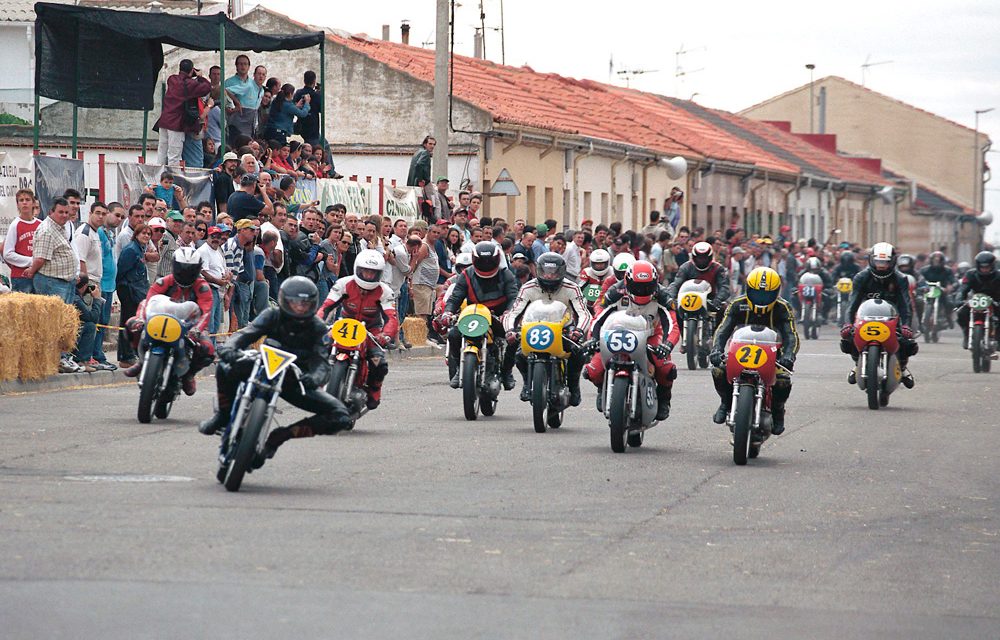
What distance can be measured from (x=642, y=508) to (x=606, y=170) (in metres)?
41.7

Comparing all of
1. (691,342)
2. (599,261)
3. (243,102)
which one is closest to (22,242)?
(243,102)

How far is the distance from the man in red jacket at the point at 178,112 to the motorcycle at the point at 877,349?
378 inches

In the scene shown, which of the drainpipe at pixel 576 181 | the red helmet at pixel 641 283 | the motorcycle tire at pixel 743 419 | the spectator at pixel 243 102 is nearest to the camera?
the motorcycle tire at pixel 743 419

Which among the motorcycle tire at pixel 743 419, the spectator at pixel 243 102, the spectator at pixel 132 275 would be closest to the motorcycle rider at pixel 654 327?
the motorcycle tire at pixel 743 419

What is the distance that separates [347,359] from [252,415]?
4377 millimetres

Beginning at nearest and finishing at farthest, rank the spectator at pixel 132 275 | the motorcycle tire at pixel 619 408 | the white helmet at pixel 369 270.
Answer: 1. the motorcycle tire at pixel 619 408
2. the white helmet at pixel 369 270
3. the spectator at pixel 132 275

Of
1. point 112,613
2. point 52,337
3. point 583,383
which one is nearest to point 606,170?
point 583,383

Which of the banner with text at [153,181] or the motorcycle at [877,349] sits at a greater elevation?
the banner with text at [153,181]

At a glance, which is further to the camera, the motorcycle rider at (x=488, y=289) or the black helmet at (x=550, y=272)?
the motorcycle rider at (x=488, y=289)

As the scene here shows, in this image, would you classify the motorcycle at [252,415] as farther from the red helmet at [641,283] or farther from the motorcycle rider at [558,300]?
the motorcycle rider at [558,300]

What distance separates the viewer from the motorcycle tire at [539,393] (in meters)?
15.3

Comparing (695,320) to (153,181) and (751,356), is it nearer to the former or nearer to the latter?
(153,181)

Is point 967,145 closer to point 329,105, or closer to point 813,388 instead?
point 329,105

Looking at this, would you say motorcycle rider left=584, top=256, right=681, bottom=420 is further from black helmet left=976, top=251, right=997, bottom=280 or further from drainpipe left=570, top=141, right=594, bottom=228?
drainpipe left=570, top=141, right=594, bottom=228
